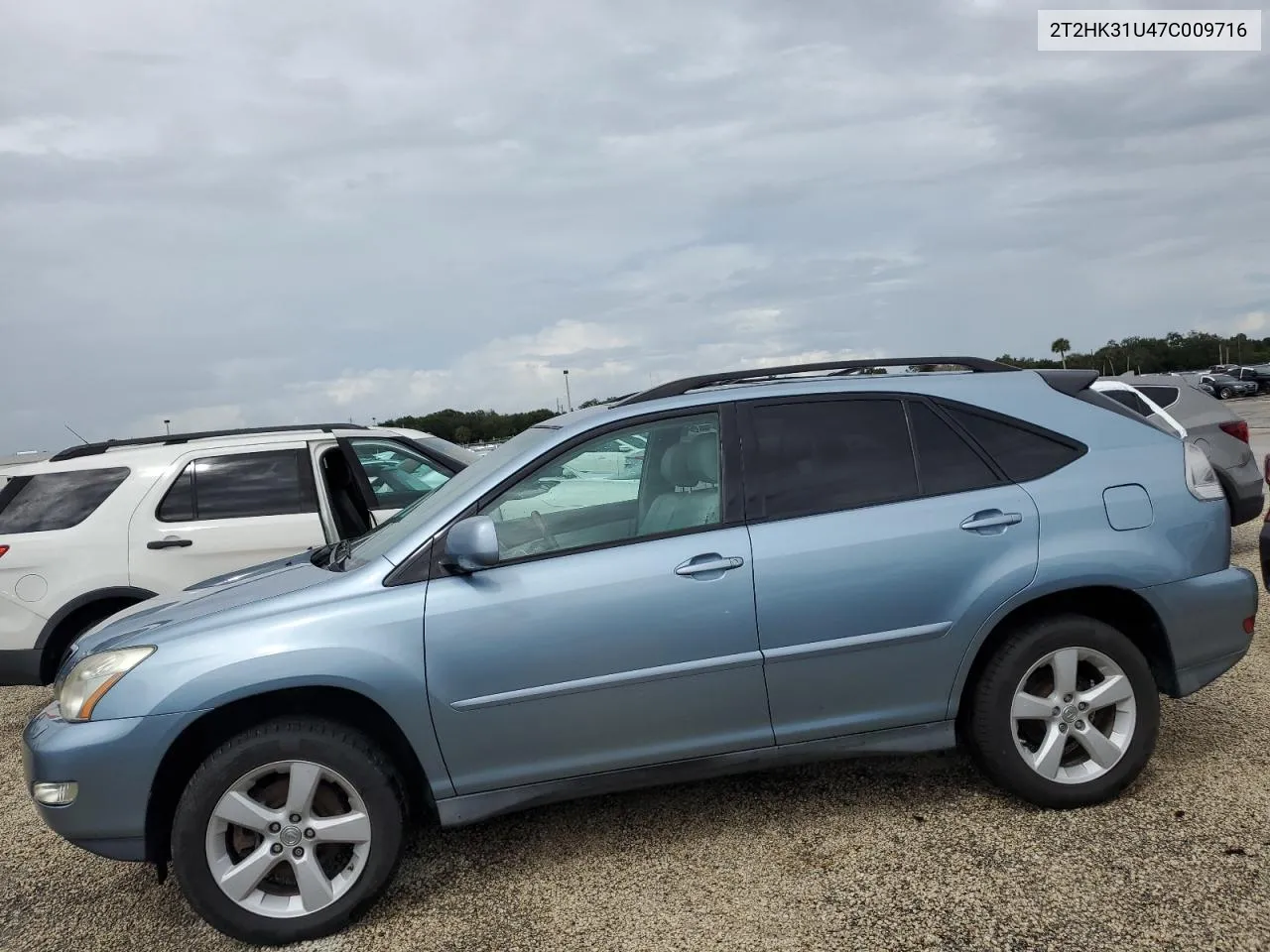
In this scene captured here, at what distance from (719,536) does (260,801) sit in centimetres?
178

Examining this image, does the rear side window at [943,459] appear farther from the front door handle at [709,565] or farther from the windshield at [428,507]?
the windshield at [428,507]

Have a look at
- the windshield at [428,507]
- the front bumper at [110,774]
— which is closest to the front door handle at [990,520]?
the windshield at [428,507]

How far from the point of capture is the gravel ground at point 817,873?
2893 millimetres

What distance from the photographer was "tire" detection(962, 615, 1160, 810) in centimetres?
345

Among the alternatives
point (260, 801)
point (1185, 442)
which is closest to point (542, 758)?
point (260, 801)

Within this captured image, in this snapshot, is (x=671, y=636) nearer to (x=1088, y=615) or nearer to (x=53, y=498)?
(x=1088, y=615)

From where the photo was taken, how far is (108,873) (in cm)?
381

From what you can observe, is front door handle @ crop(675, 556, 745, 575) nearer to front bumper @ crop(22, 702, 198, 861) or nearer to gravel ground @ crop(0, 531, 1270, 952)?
gravel ground @ crop(0, 531, 1270, 952)

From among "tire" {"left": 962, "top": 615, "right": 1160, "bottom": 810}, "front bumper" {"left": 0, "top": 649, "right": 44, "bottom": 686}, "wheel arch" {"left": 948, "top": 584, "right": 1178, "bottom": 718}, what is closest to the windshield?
"wheel arch" {"left": 948, "top": 584, "right": 1178, "bottom": 718}

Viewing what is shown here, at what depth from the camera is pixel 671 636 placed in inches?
127

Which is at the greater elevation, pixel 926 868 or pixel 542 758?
pixel 542 758

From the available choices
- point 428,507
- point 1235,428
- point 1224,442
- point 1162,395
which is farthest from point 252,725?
point 1162,395

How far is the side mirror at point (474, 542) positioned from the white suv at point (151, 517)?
7.74ft

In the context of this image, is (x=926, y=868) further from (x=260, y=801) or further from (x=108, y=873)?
(x=108, y=873)
